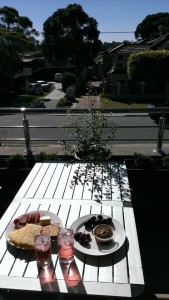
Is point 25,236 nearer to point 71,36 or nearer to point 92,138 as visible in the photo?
point 92,138

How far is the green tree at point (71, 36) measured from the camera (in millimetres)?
36344

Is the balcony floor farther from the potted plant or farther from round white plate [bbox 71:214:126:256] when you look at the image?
round white plate [bbox 71:214:126:256]

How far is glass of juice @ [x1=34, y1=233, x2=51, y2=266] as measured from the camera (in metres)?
2.18

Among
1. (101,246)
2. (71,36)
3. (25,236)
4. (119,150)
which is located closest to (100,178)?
(101,246)

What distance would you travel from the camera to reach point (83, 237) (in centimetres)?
240

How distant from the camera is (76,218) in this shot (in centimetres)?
276

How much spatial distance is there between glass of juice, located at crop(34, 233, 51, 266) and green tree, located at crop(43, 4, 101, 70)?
3698cm

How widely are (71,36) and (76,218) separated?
37007 mm

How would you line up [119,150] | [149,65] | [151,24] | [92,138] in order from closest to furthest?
[92,138] → [119,150] → [149,65] → [151,24]

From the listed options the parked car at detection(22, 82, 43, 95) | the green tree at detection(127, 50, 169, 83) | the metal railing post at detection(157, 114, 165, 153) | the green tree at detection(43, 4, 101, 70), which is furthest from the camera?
the green tree at detection(43, 4, 101, 70)

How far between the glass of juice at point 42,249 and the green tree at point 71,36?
3698 centimetres

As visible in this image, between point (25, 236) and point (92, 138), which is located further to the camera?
point (92, 138)

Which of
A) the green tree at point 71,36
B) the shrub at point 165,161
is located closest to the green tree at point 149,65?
the green tree at point 71,36

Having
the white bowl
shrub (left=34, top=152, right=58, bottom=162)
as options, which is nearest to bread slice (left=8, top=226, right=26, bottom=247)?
the white bowl
